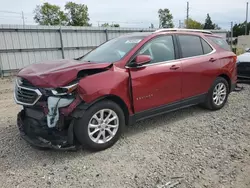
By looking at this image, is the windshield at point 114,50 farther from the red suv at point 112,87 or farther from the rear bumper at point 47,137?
the rear bumper at point 47,137

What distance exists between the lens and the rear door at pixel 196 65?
14.5ft

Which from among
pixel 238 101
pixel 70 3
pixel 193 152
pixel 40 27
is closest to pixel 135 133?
pixel 193 152

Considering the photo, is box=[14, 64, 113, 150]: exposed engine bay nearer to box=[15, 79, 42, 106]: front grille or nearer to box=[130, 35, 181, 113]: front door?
box=[15, 79, 42, 106]: front grille

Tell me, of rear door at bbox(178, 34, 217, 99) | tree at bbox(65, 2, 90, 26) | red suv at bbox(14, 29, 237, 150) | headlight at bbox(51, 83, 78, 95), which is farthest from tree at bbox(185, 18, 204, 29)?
headlight at bbox(51, 83, 78, 95)

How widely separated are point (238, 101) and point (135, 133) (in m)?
3.15

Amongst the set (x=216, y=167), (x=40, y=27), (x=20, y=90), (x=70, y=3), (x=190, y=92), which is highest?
(x=70, y=3)

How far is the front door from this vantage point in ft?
12.2

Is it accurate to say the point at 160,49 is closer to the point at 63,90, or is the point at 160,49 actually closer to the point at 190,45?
the point at 190,45

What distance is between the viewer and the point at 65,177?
284 centimetres

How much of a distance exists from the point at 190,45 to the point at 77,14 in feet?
168

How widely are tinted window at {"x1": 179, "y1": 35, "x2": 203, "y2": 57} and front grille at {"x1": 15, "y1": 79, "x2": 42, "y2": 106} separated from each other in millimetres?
2703

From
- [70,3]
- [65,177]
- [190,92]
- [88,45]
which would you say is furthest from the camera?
[70,3]

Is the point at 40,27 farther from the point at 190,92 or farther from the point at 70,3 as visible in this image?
the point at 70,3

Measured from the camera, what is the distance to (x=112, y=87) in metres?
3.39
